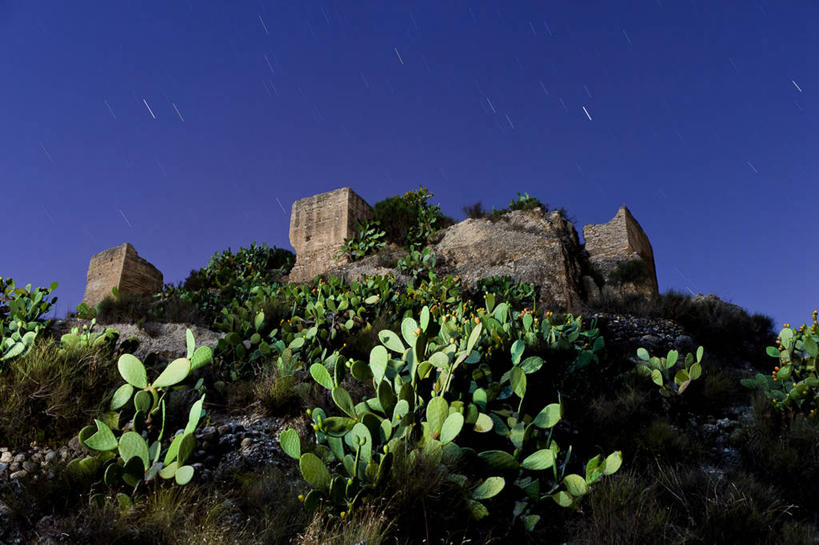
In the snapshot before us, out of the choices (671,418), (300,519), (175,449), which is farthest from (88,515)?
(671,418)

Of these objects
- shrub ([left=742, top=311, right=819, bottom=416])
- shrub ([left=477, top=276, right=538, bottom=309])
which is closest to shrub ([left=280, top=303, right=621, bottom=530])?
shrub ([left=742, top=311, right=819, bottom=416])

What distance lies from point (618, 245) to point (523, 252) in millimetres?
2983

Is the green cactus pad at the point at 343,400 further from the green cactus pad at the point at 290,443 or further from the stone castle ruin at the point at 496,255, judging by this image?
the stone castle ruin at the point at 496,255

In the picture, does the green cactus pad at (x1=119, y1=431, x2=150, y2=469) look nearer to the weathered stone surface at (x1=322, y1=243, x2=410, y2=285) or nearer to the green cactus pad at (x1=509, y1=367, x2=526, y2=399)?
the green cactus pad at (x1=509, y1=367, x2=526, y2=399)

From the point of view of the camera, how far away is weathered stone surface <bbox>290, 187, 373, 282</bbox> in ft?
35.5

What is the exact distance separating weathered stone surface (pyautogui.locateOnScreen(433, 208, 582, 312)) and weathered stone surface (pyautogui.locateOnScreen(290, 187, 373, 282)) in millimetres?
2120

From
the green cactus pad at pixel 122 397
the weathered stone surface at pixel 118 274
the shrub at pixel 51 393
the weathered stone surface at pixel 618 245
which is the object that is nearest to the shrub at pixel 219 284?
the weathered stone surface at pixel 118 274

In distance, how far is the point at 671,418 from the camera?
159 inches

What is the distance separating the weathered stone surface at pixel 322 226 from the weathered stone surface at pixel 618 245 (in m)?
4.93

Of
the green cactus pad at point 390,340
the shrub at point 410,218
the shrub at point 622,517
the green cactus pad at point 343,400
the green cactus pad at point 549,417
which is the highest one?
the shrub at point 410,218

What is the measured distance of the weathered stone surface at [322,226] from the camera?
1082 centimetres

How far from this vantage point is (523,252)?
8969 millimetres

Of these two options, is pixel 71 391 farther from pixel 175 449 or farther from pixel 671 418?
pixel 671 418

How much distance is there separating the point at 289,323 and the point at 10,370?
88.3 inches
